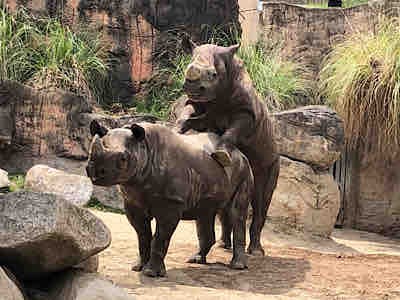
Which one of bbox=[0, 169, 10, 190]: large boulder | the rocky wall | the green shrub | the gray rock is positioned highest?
the green shrub

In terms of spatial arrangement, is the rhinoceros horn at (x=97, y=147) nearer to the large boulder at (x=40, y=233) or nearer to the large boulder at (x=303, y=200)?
the large boulder at (x=40, y=233)

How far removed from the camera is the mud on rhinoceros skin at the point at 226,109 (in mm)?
6098

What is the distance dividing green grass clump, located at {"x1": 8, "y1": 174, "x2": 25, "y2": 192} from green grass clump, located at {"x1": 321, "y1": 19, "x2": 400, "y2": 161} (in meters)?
4.66

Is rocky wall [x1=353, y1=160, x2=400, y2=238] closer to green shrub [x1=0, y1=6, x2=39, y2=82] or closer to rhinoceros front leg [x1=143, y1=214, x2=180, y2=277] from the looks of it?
green shrub [x1=0, y1=6, x2=39, y2=82]

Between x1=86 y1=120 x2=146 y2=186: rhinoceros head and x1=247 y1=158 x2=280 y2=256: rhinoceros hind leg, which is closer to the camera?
x1=86 y1=120 x2=146 y2=186: rhinoceros head

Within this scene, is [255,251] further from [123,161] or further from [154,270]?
[123,161]

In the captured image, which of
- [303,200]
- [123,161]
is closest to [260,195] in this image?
[303,200]

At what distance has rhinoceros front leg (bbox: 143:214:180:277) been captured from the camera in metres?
5.48

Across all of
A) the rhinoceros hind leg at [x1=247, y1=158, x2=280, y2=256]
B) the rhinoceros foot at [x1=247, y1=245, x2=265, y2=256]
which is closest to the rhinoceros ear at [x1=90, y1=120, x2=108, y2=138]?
the rhinoceros hind leg at [x1=247, y1=158, x2=280, y2=256]

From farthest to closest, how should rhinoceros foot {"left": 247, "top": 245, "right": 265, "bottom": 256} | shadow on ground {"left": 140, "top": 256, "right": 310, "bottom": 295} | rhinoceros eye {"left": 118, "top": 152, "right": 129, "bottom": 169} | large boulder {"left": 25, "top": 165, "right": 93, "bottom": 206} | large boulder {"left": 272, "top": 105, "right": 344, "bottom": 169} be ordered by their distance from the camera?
large boulder {"left": 272, "top": 105, "right": 344, "bottom": 169} < large boulder {"left": 25, "top": 165, "right": 93, "bottom": 206} < rhinoceros foot {"left": 247, "top": 245, "right": 265, "bottom": 256} < shadow on ground {"left": 140, "top": 256, "right": 310, "bottom": 295} < rhinoceros eye {"left": 118, "top": 152, "right": 129, "bottom": 169}

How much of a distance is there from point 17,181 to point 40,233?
445 centimetres

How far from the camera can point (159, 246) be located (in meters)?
5.52

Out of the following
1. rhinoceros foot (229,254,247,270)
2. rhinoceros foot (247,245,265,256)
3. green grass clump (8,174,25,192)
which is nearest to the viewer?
rhinoceros foot (229,254,247,270)

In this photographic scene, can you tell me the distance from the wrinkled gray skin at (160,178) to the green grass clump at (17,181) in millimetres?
2658
